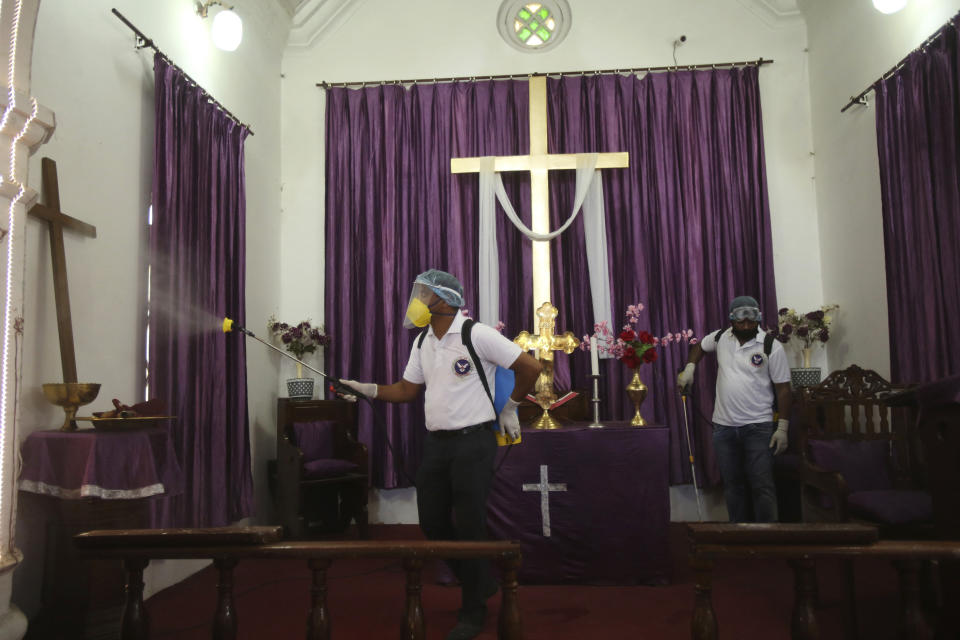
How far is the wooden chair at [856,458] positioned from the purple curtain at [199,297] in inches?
142

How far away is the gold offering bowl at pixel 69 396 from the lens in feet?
10.7

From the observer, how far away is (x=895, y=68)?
4.85 meters

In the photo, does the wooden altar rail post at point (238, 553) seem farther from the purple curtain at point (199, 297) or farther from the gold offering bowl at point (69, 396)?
the purple curtain at point (199, 297)

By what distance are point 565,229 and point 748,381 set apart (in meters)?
2.31

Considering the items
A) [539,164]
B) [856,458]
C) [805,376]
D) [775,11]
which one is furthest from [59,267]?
[775,11]

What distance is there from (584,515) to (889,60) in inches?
153

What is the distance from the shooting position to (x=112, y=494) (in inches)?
122

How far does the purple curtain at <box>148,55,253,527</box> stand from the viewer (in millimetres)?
4336

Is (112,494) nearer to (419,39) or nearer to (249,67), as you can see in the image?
(249,67)

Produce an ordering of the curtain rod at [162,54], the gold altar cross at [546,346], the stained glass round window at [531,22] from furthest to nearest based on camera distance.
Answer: the stained glass round window at [531,22], the gold altar cross at [546,346], the curtain rod at [162,54]

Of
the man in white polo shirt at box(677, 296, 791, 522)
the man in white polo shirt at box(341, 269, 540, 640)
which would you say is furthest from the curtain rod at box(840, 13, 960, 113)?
the man in white polo shirt at box(341, 269, 540, 640)

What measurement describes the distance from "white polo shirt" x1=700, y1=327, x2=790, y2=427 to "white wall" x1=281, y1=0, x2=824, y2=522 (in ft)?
6.16

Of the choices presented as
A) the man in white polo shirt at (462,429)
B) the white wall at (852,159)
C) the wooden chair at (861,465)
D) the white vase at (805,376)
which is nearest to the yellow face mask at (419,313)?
the man in white polo shirt at (462,429)

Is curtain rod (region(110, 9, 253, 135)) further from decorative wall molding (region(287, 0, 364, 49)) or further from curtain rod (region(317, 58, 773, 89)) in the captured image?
decorative wall molding (region(287, 0, 364, 49))
